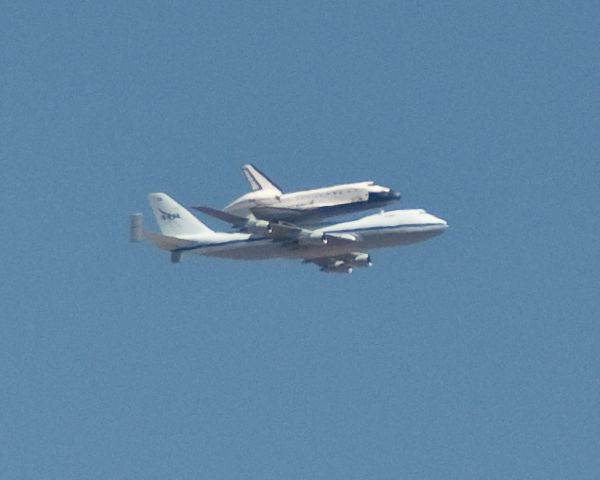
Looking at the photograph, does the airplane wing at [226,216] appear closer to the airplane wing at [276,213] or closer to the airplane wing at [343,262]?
the airplane wing at [276,213]

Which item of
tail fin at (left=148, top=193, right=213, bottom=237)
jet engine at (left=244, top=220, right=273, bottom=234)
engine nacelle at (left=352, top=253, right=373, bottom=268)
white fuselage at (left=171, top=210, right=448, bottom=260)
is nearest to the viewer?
jet engine at (left=244, top=220, right=273, bottom=234)

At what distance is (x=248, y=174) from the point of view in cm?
9488

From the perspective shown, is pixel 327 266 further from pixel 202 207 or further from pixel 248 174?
pixel 202 207

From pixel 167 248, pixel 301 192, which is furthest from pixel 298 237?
pixel 167 248

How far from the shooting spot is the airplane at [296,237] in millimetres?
89188

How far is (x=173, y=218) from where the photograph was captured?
97062mm

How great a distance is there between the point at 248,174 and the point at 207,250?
207 inches

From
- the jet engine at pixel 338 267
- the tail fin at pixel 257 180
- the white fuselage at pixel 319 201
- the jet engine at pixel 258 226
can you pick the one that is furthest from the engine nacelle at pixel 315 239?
the jet engine at pixel 338 267

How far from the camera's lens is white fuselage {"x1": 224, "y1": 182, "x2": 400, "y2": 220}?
87000mm

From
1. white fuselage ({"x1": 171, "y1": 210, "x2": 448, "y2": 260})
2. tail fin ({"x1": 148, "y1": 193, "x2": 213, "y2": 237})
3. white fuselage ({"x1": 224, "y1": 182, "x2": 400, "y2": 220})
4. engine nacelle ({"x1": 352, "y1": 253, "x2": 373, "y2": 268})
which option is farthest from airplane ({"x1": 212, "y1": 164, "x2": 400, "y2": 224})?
engine nacelle ({"x1": 352, "y1": 253, "x2": 373, "y2": 268})

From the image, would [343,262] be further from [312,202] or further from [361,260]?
[312,202]

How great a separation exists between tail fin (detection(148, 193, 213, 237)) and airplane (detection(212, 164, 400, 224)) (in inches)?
269

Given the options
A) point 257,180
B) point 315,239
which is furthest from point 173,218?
point 315,239

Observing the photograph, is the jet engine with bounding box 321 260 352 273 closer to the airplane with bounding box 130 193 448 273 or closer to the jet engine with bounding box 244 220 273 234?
the airplane with bounding box 130 193 448 273
